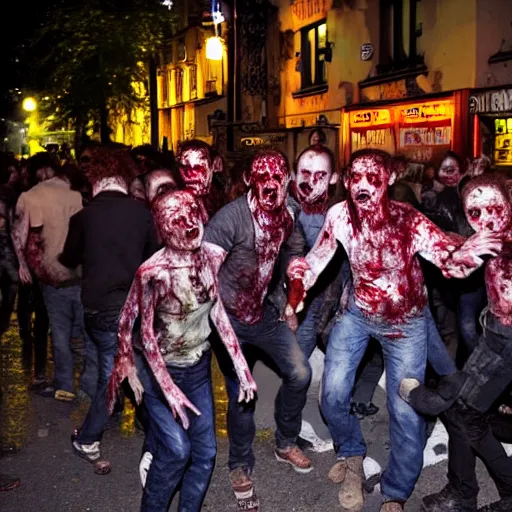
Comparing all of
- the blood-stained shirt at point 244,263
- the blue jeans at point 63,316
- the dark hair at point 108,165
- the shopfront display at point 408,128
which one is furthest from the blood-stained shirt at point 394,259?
the shopfront display at point 408,128

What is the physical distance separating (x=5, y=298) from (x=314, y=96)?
14838 mm

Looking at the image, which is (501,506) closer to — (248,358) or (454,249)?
(454,249)

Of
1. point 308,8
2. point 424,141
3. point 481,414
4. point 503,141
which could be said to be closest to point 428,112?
point 424,141

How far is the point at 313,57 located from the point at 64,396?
16.9m

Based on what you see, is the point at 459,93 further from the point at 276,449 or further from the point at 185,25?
the point at 185,25

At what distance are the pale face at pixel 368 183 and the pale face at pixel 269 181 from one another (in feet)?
1.65

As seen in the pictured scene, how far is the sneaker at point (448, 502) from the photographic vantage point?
4.49m

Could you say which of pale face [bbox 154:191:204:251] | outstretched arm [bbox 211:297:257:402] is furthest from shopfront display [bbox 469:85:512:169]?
pale face [bbox 154:191:204:251]

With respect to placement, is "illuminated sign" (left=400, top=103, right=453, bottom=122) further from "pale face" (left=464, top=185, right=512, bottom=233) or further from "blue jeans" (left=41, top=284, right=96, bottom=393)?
"pale face" (left=464, top=185, right=512, bottom=233)

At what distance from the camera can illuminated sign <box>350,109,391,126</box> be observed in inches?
701

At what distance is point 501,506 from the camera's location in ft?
14.5

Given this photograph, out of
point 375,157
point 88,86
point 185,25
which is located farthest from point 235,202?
point 185,25

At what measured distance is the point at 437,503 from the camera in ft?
15.0

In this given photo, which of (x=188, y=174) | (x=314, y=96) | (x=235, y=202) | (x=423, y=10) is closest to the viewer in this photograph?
(x=235, y=202)
